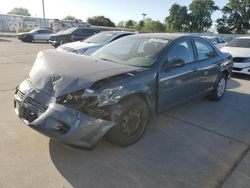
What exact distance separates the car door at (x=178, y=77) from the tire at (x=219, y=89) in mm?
1072

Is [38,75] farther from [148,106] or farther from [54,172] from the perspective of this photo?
[148,106]

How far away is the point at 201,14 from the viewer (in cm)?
5816

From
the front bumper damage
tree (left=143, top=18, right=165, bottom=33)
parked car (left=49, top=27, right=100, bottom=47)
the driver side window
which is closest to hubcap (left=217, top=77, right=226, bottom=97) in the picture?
the driver side window

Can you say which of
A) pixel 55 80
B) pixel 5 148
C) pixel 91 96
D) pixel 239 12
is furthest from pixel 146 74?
pixel 239 12

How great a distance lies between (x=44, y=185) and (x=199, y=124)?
284cm

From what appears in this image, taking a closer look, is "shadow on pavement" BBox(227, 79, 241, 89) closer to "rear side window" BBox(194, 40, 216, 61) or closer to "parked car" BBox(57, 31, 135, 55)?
"rear side window" BBox(194, 40, 216, 61)

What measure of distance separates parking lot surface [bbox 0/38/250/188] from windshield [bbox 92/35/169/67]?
3.76ft

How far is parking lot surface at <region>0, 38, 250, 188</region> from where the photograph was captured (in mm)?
2762

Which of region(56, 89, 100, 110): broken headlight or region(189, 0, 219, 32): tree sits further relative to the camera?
region(189, 0, 219, 32): tree

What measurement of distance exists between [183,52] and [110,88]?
1884mm

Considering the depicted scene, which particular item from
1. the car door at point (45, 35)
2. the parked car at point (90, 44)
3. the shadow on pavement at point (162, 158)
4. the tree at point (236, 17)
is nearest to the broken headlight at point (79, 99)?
the shadow on pavement at point (162, 158)

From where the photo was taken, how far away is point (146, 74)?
349 cm

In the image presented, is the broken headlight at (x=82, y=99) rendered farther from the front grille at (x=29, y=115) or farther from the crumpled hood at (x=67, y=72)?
the front grille at (x=29, y=115)

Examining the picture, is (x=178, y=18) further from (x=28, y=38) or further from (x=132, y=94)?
(x=132, y=94)
